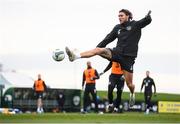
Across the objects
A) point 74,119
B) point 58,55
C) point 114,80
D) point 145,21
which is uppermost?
point 145,21

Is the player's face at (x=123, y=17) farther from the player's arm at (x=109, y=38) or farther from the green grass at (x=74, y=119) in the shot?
the green grass at (x=74, y=119)

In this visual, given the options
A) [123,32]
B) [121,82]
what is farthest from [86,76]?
[123,32]

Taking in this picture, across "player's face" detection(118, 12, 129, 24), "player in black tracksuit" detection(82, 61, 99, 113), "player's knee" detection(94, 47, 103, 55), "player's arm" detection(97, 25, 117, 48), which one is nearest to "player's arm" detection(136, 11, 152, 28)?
"player's face" detection(118, 12, 129, 24)

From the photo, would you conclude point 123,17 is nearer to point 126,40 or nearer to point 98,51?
point 126,40

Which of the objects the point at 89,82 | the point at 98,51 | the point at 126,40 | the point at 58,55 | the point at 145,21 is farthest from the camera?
the point at 89,82

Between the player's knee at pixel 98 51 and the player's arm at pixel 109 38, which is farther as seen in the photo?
the player's arm at pixel 109 38

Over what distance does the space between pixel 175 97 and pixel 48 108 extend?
9.68 metres

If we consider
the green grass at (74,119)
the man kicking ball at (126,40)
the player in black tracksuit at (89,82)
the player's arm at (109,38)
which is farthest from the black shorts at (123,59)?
the player in black tracksuit at (89,82)

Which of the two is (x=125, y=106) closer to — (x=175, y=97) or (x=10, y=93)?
(x=175, y=97)

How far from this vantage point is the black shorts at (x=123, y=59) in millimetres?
13672

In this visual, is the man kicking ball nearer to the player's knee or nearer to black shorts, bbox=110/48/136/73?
black shorts, bbox=110/48/136/73

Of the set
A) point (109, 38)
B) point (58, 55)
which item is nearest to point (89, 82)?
point (109, 38)

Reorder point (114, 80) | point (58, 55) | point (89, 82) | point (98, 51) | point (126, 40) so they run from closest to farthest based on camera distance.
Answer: point (98, 51) < point (58, 55) < point (126, 40) < point (114, 80) < point (89, 82)

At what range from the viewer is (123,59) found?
13.9 metres
